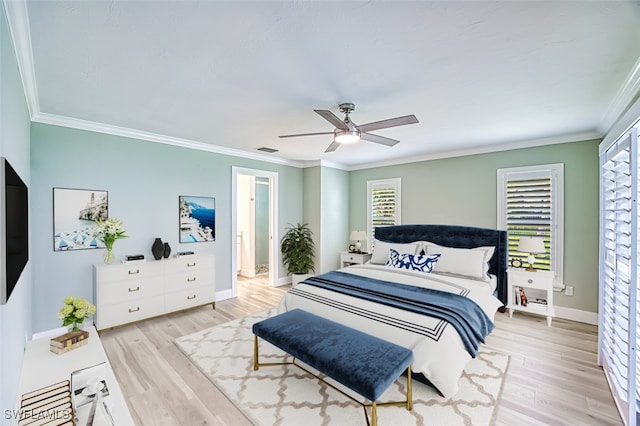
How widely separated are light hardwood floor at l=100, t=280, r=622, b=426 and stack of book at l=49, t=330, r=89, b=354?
59 cm

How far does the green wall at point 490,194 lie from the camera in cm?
387

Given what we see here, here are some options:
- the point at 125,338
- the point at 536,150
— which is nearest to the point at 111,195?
the point at 125,338

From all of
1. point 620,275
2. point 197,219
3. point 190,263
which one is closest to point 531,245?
point 620,275

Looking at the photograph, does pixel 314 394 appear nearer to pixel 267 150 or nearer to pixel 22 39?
pixel 22 39

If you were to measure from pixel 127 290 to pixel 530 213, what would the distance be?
18.4ft

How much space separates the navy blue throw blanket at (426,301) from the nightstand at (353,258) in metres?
2.07

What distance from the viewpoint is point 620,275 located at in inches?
85.0

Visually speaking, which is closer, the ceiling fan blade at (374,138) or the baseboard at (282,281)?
the ceiling fan blade at (374,138)

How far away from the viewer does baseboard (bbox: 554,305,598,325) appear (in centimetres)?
385

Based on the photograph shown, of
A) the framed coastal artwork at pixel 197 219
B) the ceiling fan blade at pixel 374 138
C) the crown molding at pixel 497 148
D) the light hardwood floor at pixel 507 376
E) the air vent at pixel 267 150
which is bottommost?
the light hardwood floor at pixel 507 376

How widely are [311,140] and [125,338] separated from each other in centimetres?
342

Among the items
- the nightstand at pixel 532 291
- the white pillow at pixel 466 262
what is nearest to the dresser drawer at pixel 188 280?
the white pillow at pixel 466 262

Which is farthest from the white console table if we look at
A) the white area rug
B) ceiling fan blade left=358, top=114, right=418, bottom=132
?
ceiling fan blade left=358, top=114, right=418, bottom=132

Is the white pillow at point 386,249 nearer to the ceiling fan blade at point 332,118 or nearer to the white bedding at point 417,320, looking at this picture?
the white bedding at point 417,320
